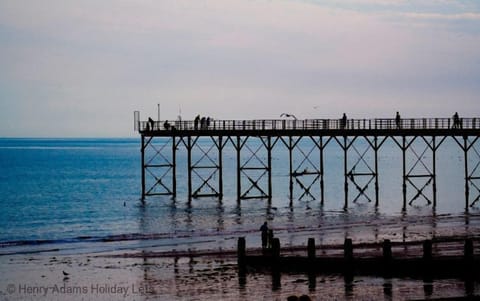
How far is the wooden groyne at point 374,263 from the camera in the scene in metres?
31.8

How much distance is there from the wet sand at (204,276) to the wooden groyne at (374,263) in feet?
1.46

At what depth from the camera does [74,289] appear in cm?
3419

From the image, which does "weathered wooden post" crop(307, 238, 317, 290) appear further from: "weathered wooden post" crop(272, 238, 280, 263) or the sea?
the sea

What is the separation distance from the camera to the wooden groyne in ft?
104

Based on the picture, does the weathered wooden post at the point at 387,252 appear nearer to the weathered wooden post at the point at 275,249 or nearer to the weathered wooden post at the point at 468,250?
the weathered wooden post at the point at 468,250

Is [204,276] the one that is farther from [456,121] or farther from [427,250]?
[456,121]

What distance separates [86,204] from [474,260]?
1987 inches

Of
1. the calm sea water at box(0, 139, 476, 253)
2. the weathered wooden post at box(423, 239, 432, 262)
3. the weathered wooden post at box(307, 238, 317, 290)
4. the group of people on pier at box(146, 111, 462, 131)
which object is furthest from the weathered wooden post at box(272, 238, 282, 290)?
the group of people on pier at box(146, 111, 462, 131)

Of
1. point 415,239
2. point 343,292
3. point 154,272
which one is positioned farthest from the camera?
point 415,239

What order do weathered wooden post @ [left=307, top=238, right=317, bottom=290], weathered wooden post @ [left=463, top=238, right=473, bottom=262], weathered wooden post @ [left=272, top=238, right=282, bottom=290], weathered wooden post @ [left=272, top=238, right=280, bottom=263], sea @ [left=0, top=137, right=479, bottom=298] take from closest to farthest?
weathered wooden post @ [left=463, top=238, right=473, bottom=262] → weathered wooden post @ [left=307, top=238, right=317, bottom=290] → weathered wooden post @ [left=272, top=238, right=282, bottom=290] → weathered wooden post @ [left=272, top=238, right=280, bottom=263] → sea @ [left=0, top=137, right=479, bottom=298]

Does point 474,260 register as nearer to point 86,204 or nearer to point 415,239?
point 415,239

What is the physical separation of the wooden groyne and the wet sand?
444 mm

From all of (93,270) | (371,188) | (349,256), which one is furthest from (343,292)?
(371,188)

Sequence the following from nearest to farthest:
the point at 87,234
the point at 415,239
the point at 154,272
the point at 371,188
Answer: the point at 154,272, the point at 415,239, the point at 87,234, the point at 371,188
